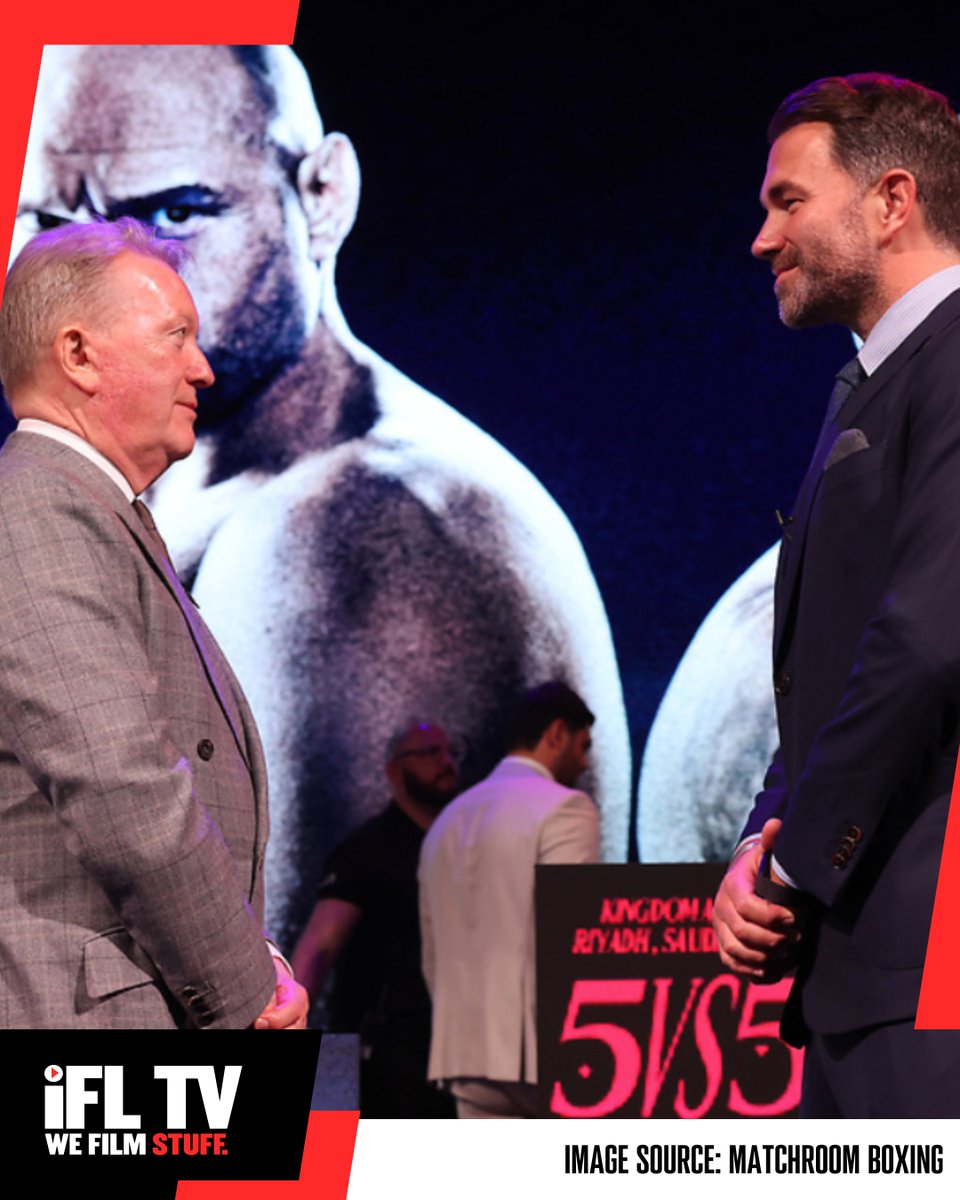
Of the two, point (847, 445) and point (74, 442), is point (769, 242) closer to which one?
point (847, 445)

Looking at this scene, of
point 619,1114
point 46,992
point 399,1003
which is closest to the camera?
point 46,992

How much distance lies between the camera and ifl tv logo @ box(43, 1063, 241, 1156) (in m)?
1.52

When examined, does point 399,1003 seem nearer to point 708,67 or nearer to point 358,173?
point 358,173

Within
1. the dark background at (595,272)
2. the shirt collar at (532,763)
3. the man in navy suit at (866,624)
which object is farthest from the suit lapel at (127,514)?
the dark background at (595,272)

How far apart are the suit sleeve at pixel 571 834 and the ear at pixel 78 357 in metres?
2.77

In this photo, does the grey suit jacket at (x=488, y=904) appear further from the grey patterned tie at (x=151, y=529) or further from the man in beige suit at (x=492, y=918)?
the grey patterned tie at (x=151, y=529)

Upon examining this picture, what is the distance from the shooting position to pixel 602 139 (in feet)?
15.7

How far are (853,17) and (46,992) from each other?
13.6ft

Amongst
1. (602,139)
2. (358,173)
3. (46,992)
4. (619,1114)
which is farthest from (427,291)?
(46,992)

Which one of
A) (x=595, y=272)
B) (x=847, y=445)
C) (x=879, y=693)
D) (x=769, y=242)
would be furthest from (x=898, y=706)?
(x=595, y=272)

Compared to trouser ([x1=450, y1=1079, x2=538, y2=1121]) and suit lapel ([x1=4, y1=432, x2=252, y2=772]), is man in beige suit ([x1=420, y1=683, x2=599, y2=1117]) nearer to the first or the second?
trouser ([x1=450, y1=1079, x2=538, y2=1121])

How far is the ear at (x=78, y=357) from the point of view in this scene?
1.88 metres

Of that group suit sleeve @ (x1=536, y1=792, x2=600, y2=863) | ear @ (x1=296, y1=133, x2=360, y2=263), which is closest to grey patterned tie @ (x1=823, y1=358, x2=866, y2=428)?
suit sleeve @ (x1=536, y1=792, x2=600, y2=863)

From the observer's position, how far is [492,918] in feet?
14.5
